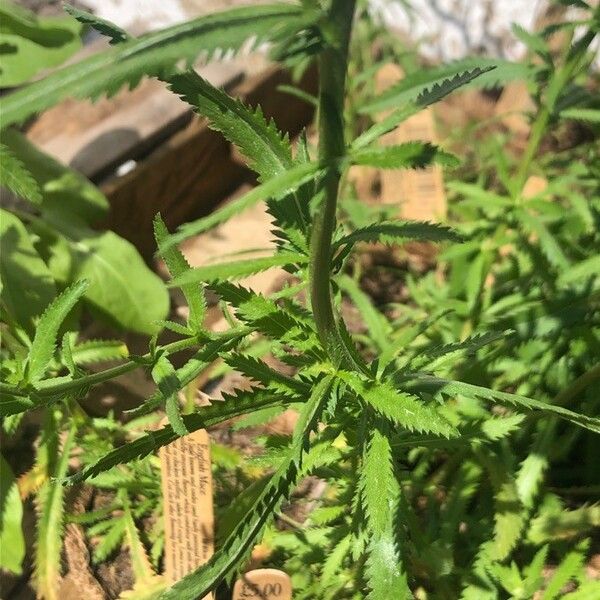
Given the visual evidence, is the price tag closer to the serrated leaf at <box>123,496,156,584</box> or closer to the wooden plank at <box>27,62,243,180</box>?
the wooden plank at <box>27,62,243,180</box>

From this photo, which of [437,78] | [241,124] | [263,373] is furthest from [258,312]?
[437,78]

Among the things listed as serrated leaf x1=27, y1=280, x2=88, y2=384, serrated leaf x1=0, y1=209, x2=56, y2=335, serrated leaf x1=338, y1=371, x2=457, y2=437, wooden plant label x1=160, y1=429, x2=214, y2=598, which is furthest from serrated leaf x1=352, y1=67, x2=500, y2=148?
serrated leaf x1=0, y1=209, x2=56, y2=335

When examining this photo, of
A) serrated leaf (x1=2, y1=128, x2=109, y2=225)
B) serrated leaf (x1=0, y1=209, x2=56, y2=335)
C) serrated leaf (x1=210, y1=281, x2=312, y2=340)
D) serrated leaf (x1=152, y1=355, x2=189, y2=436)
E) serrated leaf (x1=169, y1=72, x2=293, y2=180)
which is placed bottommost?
serrated leaf (x1=152, y1=355, x2=189, y2=436)

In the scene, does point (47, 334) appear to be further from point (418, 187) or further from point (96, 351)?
point (418, 187)

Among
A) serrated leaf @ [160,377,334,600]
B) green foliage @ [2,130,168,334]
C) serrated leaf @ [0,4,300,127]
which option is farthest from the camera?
green foliage @ [2,130,168,334]

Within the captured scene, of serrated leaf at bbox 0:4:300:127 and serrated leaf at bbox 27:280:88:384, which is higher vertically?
serrated leaf at bbox 0:4:300:127

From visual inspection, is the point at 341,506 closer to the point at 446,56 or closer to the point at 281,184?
the point at 281,184

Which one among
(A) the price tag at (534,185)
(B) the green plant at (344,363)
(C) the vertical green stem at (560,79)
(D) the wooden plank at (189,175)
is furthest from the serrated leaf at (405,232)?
(A) the price tag at (534,185)
